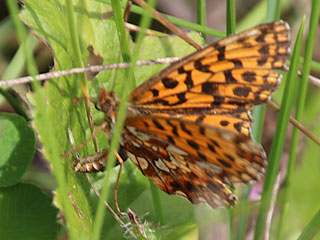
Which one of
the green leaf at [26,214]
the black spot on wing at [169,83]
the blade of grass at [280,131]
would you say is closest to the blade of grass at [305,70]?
the blade of grass at [280,131]

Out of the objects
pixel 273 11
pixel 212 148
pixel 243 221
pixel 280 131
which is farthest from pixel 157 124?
pixel 273 11

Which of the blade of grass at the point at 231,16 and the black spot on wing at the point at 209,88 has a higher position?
the blade of grass at the point at 231,16

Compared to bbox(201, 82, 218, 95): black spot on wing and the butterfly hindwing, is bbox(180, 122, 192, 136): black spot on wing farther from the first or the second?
bbox(201, 82, 218, 95): black spot on wing

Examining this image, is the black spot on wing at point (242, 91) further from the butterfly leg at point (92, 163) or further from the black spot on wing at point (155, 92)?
the butterfly leg at point (92, 163)

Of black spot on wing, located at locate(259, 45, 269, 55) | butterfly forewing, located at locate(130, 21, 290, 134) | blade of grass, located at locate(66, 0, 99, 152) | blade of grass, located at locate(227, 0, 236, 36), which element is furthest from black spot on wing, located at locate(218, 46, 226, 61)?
blade of grass, located at locate(66, 0, 99, 152)

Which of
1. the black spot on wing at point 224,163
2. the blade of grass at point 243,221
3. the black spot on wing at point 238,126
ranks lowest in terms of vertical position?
the blade of grass at point 243,221

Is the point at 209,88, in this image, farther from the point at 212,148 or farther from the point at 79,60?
the point at 79,60
